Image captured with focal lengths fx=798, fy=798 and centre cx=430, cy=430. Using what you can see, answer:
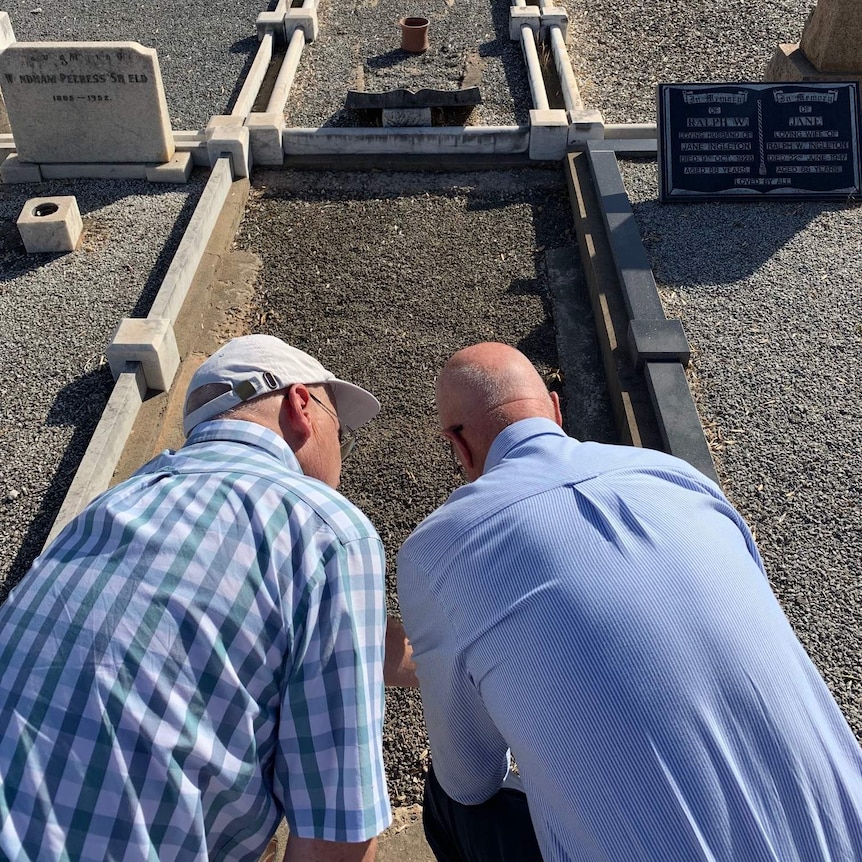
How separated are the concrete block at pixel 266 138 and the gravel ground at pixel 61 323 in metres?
0.61

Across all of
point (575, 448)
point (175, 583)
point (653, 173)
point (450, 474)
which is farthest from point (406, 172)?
point (175, 583)

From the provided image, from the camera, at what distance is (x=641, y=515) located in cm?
176

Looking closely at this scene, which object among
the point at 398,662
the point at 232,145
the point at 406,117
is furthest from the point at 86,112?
the point at 398,662

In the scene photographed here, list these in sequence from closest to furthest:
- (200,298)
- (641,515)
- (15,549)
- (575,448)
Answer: (641,515)
(575,448)
(15,549)
(200,298)

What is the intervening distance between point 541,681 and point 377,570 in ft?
1.39

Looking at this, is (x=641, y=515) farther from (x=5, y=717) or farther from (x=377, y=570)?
(x=5, y=717)

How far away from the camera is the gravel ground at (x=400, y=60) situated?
7.78 meters

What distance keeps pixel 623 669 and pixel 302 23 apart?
360 inches

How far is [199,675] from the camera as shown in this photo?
155 centimetres

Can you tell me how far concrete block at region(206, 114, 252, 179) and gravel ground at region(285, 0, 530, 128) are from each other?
0.83 m

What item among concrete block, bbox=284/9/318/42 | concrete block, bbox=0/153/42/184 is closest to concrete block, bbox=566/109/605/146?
concrete block, bbox=284/9/318/42

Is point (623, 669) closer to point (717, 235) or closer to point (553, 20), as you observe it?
point (717, 235)

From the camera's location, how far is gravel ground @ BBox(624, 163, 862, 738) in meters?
3.67

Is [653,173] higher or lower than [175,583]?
lower
